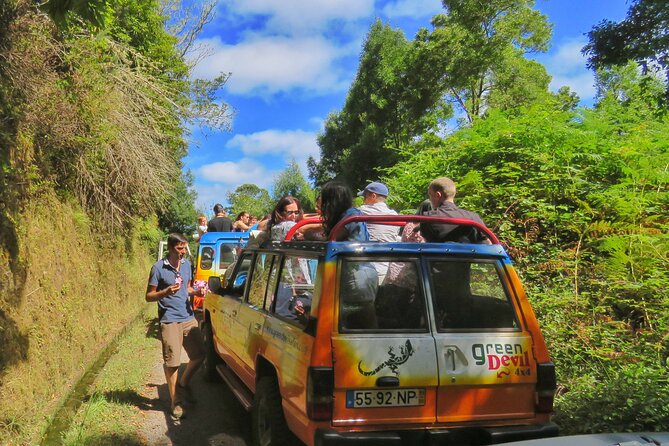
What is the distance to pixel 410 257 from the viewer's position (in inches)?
134

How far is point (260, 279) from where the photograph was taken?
4.80 m

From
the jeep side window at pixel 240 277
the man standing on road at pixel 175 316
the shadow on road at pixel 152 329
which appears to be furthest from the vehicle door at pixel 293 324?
the shadow on road at pixel 152 329

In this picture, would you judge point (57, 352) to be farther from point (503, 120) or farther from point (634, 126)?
point (634, 126)

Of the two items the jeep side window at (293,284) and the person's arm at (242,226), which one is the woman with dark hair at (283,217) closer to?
the jeep side window at (293,284)

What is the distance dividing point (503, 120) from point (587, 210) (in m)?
2.03

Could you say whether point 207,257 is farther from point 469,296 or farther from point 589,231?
point 469,296

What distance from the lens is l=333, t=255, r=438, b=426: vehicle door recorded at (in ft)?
9.98

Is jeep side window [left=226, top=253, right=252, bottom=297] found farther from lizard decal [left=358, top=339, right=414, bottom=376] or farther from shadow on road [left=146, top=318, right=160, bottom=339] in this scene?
shadow on road [left=146, top=318, right=160, bottom=339]

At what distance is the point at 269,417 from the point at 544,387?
192 centimetres

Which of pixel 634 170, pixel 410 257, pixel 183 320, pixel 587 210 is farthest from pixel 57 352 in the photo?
pixel 634 170

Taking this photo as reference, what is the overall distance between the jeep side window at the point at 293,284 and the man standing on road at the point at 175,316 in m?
1.67

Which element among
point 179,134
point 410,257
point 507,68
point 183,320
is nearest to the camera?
point 410,257

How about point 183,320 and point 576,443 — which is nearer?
point 576,443

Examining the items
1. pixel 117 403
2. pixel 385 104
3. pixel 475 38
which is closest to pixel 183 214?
pixel 385 104
